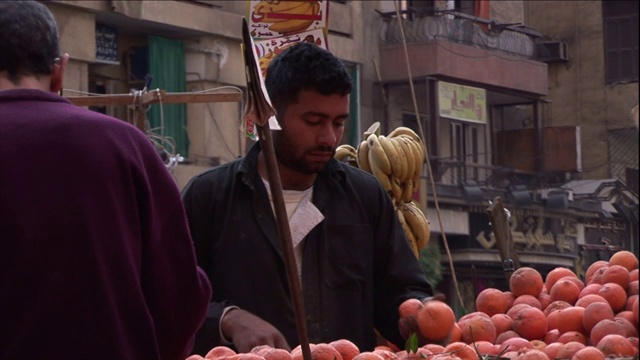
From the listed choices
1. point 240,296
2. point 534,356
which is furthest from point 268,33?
point 534,356

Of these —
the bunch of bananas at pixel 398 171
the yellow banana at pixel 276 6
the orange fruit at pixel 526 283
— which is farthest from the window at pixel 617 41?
the orange fruit at pixel 526 283

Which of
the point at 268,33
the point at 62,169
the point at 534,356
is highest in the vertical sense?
the point at 268,33

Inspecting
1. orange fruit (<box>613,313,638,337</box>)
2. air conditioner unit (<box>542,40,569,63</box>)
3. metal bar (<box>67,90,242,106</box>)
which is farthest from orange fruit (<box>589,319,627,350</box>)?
air conditioner unit (<box>542,40,569,63</box>)

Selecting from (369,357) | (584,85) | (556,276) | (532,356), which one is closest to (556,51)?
(584,85)

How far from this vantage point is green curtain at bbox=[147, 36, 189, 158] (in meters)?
21.0

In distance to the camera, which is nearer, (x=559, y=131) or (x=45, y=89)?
(x=45, y=89)

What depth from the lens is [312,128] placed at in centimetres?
425

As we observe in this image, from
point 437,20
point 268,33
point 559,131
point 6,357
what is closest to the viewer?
point 6,357

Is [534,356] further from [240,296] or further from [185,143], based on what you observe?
[185,143]

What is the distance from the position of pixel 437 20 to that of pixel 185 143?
8240 mm

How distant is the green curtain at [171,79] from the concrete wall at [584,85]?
48.5 ft

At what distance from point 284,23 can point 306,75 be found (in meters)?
2.75

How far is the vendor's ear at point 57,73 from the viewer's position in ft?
9.79

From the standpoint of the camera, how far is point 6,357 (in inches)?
111
